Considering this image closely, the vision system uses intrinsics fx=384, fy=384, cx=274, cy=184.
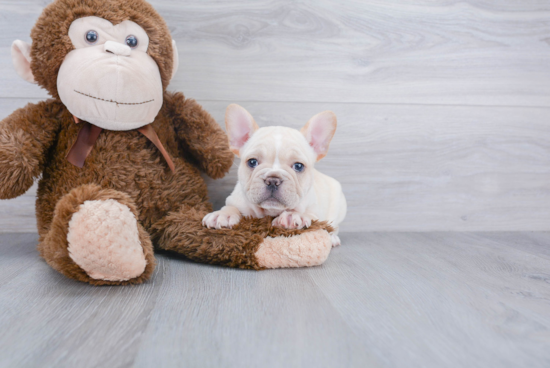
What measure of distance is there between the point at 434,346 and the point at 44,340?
0.57m

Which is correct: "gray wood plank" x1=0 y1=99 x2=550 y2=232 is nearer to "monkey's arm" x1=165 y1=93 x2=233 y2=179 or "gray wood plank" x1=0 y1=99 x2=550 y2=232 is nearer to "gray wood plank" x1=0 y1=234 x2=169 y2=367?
"monkey's arm" x1=165 y1=93 x2=233 y2=179

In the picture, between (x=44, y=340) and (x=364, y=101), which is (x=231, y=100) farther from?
(x=44, y=340)

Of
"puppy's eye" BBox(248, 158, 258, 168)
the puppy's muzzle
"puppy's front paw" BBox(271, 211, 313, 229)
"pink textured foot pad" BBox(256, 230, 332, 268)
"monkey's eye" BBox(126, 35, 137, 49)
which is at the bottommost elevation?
"pink textured foot pad" BBox(256, 230, 332, 268)

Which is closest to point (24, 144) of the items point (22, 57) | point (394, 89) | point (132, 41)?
point (22, 57)

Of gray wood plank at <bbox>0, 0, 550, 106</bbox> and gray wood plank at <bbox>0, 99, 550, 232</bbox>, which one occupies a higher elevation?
gray wood plank at <bbox>0, 0, 550, 106</bbox>

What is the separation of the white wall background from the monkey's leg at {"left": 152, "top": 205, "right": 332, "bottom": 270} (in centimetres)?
39

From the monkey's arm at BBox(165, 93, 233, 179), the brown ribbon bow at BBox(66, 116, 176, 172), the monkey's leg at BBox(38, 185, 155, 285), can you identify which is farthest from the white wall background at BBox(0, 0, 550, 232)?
the monkey's leg at BBox(38, 185, 155, 285)

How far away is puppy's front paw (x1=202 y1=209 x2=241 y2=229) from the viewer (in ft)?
3.19

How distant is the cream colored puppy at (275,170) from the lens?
3.09ft

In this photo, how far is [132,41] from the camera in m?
0.97

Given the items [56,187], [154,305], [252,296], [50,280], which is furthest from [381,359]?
[56,187]

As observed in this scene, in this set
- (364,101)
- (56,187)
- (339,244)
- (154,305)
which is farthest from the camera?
(364,101)

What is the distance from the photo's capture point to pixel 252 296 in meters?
0.74

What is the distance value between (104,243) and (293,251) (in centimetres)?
42
